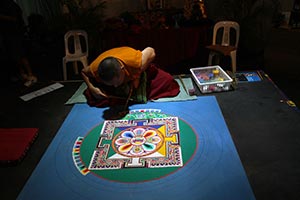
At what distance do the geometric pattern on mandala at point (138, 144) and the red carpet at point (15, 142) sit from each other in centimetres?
50

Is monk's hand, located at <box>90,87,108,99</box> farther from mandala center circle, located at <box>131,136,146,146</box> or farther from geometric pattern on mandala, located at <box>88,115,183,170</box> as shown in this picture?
mandala center circle, located at <box>131,136,146,146</box>

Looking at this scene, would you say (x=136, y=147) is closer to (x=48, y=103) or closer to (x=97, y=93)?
(x=97, y=93)

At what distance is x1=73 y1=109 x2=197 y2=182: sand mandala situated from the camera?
169 centimetres

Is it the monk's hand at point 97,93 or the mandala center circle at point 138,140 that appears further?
the monk's hand at point 97,93

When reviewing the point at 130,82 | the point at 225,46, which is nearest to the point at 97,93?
the point at 130,82

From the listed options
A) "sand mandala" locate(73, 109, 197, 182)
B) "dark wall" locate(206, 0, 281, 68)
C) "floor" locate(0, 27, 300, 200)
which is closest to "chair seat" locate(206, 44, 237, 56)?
"floor" locate(0, 27, 300, 200)

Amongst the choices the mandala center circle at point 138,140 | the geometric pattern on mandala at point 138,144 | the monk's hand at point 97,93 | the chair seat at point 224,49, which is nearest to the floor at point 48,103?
the monk's hand at point 97,93

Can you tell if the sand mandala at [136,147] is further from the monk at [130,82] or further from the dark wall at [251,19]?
the dark wall at [251,19]

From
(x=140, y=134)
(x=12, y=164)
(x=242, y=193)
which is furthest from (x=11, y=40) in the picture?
(x=242, y=193)

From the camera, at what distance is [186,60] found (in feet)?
14.6

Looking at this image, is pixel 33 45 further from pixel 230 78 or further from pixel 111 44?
pixel 230 78

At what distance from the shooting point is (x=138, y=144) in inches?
75.4

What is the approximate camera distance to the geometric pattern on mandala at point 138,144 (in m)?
1.75

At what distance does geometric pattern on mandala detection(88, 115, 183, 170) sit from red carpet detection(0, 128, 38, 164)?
50 cm
